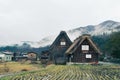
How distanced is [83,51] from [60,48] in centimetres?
790

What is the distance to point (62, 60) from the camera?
75.8 m

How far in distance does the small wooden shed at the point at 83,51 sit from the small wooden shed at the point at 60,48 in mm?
5438

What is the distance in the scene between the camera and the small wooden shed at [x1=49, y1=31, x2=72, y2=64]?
74.9m

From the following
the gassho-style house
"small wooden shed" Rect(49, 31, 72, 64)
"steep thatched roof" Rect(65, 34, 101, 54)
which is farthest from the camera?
"small wooden shed" Rect(49, 31, 72, 64)

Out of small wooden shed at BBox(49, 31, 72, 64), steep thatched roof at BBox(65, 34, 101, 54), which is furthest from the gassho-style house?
small wooden shed at BBox(49, 31, 72, 64)

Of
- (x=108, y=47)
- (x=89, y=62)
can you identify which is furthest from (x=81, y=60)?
(x=108, y=47)

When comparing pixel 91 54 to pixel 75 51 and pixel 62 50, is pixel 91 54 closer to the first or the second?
pixel 75 51

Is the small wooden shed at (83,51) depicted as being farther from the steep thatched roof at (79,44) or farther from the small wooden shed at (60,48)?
the small wooden shed at (60,48)

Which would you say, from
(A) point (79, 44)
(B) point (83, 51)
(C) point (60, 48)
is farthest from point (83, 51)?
(C) point (60, 48)

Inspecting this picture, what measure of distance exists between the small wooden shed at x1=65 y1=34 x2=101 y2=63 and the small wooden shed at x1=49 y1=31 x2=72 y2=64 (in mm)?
5438

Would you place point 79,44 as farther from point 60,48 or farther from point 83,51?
point 60,48

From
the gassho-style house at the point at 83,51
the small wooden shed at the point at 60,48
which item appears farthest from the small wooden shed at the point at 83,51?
the small wooden shed at the point at 60,48

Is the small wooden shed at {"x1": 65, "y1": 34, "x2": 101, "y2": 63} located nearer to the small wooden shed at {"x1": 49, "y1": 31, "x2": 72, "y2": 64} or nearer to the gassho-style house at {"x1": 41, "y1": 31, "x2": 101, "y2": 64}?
the gassho-style house at {"x1": 41, "y1": 31, "x2": 101, "y2": 64}

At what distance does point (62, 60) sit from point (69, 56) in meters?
4.99
